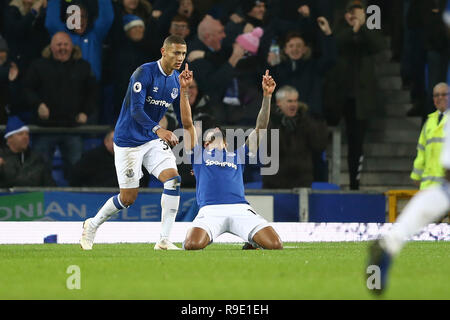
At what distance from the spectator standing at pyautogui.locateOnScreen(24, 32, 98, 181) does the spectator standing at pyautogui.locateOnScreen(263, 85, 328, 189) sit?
109 inches

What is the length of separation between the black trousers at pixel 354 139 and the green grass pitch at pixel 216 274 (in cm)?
435

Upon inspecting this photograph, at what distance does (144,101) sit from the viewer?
457 inches

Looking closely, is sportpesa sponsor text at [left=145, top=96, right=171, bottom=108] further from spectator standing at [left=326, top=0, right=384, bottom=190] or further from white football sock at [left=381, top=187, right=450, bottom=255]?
white football sock at [left=381, top=187, right=450, bottom=255]

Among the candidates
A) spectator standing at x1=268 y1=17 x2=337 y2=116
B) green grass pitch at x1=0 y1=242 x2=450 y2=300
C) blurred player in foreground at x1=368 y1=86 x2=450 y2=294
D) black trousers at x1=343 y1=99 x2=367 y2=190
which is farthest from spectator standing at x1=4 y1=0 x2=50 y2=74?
blurred player in foreground at x1=368 y1=86 x2=450 y2=294

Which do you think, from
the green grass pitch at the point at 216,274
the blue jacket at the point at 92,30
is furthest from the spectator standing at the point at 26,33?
the green grass pitch at the point at 216,274

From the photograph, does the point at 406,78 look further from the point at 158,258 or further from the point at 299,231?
the point at 158,258

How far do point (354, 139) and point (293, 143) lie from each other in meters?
1.24

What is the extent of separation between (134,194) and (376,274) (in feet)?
17.4

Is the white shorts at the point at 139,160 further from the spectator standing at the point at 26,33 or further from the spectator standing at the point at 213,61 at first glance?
the spectator standing at the point at 26,33

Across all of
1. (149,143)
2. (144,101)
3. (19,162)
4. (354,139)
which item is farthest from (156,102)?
(354,139)

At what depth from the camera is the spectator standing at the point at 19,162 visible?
1529 cm

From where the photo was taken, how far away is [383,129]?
57.1ft

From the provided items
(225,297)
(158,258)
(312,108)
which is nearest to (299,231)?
(312,108)
